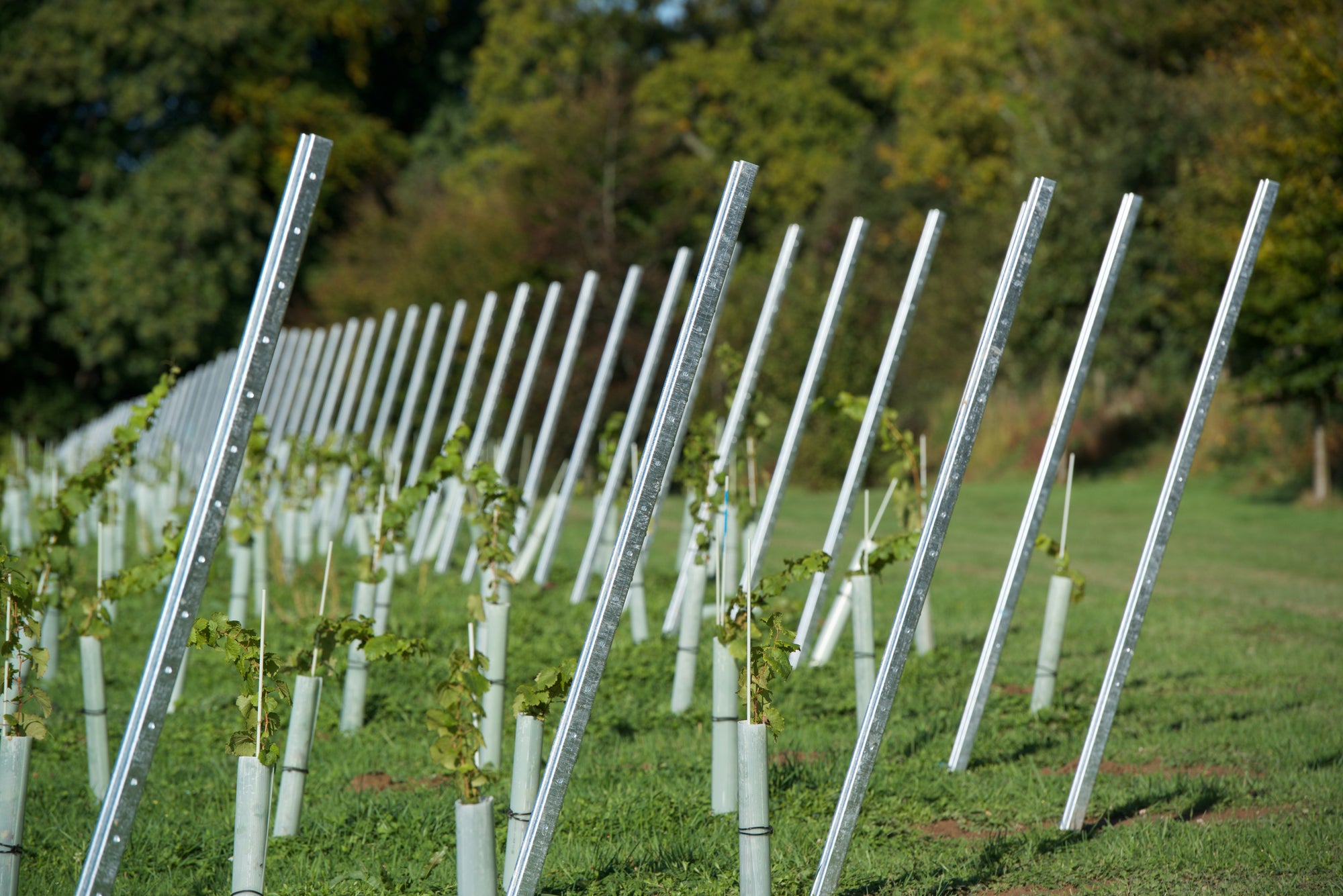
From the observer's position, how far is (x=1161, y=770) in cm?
452

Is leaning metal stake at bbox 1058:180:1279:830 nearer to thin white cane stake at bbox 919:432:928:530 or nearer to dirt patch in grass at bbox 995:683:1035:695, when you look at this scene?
thin white cane stake at bbox 919:432:928:530

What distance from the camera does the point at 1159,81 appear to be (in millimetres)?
21844

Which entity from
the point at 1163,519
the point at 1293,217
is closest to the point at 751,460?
the point at 1163,519

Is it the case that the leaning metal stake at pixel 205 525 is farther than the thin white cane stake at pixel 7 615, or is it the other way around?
the thin white cane stake at pixel 7 615

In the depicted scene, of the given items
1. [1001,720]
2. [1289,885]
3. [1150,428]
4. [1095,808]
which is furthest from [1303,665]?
[1150,428]

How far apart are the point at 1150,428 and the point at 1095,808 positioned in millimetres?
17427

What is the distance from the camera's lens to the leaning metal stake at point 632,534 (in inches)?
113

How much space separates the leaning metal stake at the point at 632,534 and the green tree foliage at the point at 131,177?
70.1 ft

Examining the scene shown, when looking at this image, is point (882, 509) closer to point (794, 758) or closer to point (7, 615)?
point (794, 758)

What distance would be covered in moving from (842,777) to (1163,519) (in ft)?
4.53

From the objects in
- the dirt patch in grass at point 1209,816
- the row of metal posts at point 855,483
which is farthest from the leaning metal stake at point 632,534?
the dirt patch in grass at point 1209,816

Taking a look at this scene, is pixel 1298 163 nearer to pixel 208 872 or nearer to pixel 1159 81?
pixel 1159 81

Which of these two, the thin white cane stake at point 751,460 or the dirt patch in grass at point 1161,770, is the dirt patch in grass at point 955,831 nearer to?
the dirt patch in grass at point 1161,770

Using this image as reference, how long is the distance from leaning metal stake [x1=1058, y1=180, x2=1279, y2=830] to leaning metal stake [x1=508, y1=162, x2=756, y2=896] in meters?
1.65
